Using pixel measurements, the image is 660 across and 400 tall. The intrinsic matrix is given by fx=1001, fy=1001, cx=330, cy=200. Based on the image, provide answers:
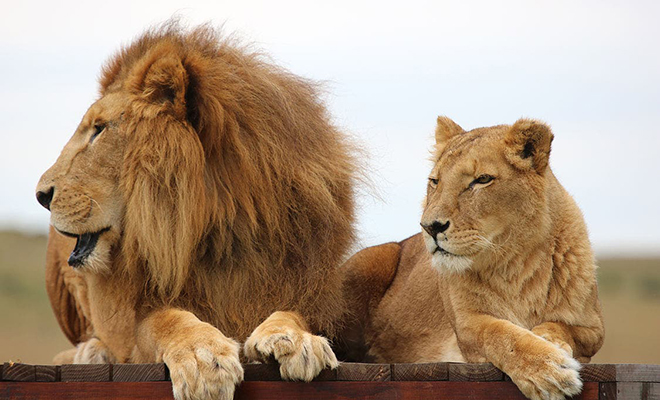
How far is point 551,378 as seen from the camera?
10.1ft

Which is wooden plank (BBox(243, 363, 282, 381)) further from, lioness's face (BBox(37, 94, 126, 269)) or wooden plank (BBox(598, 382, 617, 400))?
wooden plank (BBox(598, 382, 617, 400))

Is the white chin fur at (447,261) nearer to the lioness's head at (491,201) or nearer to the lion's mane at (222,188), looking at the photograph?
the lioness's head at (491,201)

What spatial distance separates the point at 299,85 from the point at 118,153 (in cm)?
93

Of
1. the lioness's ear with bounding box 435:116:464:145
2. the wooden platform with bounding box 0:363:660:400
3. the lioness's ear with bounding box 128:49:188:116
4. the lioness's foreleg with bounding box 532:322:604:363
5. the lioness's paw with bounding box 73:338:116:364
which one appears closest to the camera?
the wooden platform with bounding box 0:363:660:400

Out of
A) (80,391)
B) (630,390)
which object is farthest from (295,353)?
(630,390)

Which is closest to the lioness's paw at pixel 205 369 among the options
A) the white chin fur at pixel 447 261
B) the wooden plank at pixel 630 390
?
the white chin fur at pixel 447 261

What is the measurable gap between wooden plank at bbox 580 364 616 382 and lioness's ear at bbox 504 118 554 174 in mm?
859

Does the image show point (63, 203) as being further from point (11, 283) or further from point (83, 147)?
point (11, 283)

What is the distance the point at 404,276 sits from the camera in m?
4.88

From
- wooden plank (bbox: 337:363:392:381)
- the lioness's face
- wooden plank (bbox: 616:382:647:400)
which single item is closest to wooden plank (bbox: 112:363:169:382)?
wooden plank (bbox: 337:363:392:381)

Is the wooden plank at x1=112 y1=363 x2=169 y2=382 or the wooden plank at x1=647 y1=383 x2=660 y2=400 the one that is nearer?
the wooden plank at x1=647 y1=383 x2=660 y2=400

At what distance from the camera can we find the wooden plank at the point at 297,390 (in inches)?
125

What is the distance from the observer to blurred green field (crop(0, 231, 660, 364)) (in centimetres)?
1449

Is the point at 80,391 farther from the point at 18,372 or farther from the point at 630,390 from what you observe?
the point at 630,390
